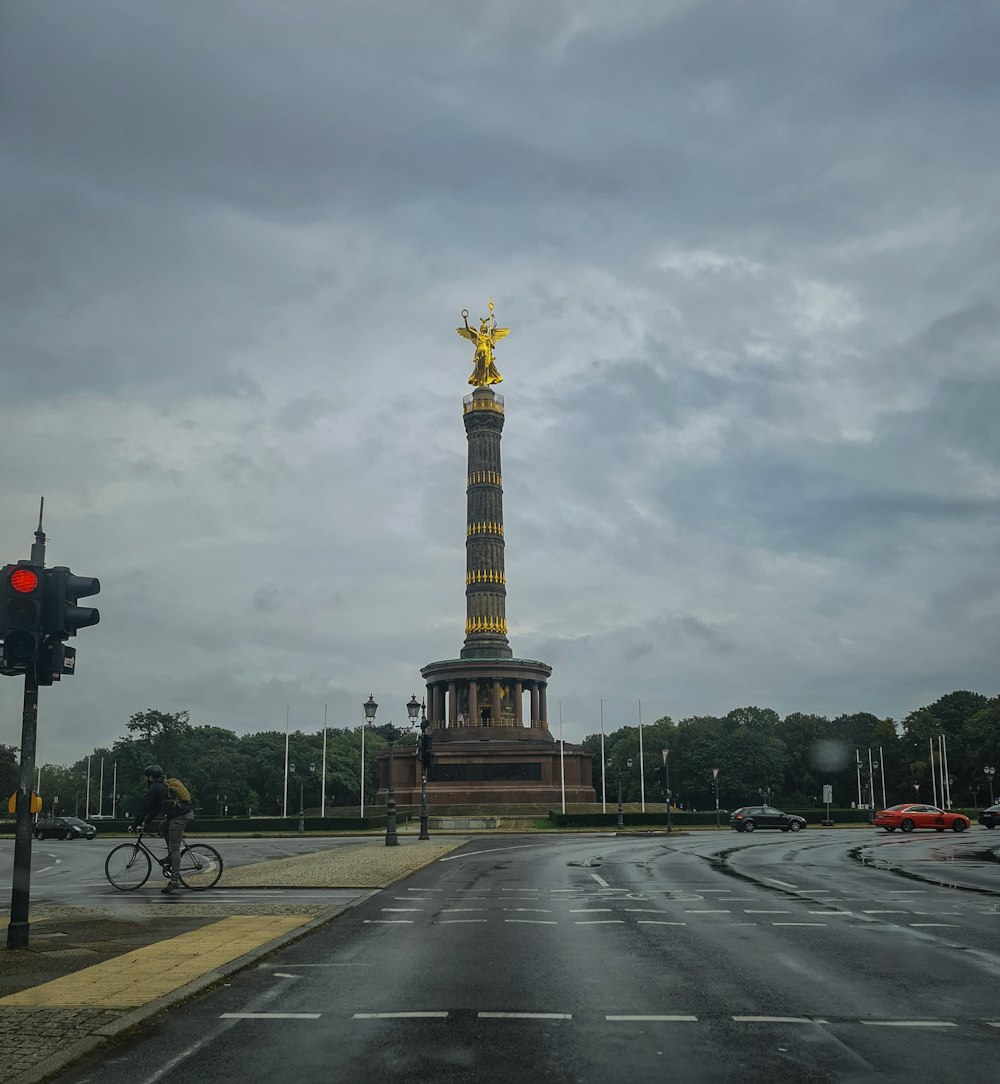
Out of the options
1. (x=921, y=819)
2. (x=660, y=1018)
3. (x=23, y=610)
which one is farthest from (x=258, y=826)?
(x=660, y=1018)

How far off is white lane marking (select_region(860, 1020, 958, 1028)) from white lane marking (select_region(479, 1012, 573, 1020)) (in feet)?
7.88

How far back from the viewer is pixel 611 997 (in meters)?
9.98

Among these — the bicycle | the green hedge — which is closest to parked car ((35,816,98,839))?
the green hedge

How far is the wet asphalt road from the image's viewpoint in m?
7.60

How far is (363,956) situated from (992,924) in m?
9.06

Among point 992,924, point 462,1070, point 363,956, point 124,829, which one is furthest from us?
point 124,829

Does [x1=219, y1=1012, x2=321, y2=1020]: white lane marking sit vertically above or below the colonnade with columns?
below

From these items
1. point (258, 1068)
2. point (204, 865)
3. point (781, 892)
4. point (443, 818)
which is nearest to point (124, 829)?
point (443, 818)

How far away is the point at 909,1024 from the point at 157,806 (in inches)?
571

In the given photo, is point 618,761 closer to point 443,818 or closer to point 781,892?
point 443,818

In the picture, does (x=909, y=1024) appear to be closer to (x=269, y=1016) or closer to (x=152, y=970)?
(x=269, y=1016)

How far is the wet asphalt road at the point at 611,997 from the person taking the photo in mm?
7598

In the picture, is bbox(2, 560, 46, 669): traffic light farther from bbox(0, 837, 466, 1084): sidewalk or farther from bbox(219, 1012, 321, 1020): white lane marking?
bbox(219, 1012, 321, 1020): white lane marking

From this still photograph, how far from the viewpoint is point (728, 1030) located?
862cm
